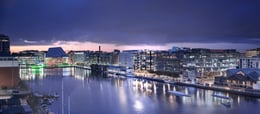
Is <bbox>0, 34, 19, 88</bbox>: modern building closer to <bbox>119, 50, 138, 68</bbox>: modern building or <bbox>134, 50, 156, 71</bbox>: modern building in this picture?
<bbox>134, 50, 156, 71</bbox>: modern building

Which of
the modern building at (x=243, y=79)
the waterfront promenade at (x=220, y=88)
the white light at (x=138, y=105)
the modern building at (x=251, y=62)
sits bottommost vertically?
the white light at (x=138, y=105)

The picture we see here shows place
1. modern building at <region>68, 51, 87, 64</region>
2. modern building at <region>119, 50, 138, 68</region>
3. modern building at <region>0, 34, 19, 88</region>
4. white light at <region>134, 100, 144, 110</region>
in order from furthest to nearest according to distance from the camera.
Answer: modern building at <region>68, 51, 87, 64</region>
modern building at <region>119, 50, 138, 68</region>
modern building at <region>0, 34, 19, 88</region>
white light at <region>134, 100, 144, 110</region>

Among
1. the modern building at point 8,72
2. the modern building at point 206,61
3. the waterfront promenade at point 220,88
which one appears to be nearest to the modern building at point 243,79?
the waterfront promenade at point 220,88

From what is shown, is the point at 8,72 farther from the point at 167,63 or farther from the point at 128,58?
the point at 128,58

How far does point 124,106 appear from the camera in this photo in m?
6.54

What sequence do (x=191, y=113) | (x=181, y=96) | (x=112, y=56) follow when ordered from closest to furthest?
(x=191, y=113) → (x=181, y=96) → (x=112, y=56)

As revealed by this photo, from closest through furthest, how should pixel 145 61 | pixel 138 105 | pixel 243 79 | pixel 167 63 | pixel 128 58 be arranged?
pixel 138 105
pixel 243 79
pixel 167 63
pixel 145 61
pixel 128 58

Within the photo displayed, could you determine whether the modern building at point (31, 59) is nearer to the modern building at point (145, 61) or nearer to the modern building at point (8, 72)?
the modern building at point (145, 61)

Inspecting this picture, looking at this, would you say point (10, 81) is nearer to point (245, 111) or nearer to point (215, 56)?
point (245, 111)

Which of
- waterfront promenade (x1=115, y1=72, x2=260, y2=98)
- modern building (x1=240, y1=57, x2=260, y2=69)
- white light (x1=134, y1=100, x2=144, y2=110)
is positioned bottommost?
white light (x1=134, y1=100, x2=144, y2=110)

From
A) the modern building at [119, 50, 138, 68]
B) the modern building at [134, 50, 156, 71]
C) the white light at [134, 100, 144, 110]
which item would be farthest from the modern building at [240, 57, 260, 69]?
the modern building at [119, 50, 138, 68]

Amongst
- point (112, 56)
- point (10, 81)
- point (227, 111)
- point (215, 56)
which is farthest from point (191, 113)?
point (112, 56)

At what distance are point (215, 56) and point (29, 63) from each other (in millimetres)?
18426

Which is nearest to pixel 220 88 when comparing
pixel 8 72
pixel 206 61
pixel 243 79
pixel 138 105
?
pixel 243 79
